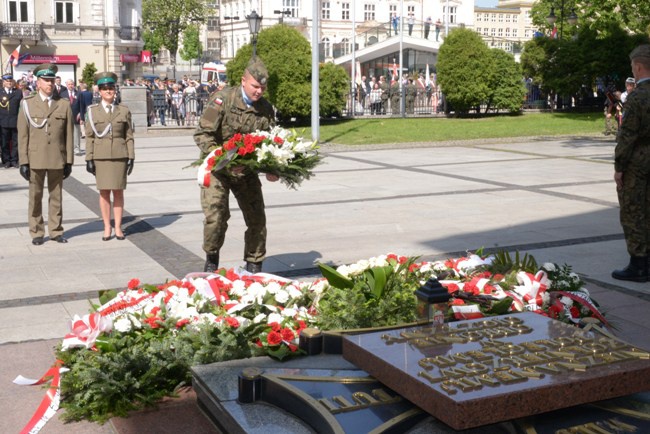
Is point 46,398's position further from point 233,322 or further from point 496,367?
point 496,367

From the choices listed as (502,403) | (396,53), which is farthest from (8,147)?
(396,53)

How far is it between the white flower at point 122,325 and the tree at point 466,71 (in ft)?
92.8

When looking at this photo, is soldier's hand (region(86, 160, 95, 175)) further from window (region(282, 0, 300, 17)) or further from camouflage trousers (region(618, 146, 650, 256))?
window (region(282, 0, 300, 17))

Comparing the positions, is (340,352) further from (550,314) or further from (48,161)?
(48,161)

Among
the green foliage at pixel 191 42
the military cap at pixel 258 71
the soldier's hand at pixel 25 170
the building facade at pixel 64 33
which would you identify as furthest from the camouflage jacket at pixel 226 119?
the green foliage at pixel 191 42

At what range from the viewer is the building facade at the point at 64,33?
59.3m

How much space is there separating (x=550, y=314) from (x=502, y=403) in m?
1.82

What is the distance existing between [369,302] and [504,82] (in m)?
28.8

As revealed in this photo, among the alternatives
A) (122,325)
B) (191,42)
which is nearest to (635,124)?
(122,325)

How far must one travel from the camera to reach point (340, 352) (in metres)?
4.66

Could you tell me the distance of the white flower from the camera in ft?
16.2

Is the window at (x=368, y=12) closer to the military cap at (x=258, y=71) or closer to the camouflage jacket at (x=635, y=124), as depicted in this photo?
the camouflage jacket at (x=635, y=124)

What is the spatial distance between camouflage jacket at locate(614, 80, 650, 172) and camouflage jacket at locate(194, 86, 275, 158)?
3004 mm

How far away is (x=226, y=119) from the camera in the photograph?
274 inches
